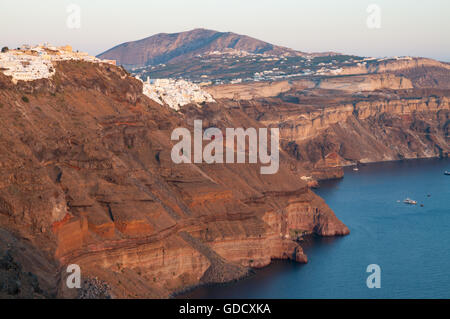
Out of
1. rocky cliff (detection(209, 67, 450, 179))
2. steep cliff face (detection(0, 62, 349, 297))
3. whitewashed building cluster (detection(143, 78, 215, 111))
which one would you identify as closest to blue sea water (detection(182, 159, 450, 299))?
steep cliff face (detection(0, 62, 349, 297))

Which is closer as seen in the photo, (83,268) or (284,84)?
(83,268)

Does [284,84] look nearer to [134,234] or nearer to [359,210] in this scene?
[359,210]

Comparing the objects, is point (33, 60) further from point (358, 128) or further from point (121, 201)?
point (358, 128)

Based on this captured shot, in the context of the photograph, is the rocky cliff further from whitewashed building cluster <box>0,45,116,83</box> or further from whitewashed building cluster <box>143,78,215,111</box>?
whitewashed building cluster <box>0,45,116,83</box>

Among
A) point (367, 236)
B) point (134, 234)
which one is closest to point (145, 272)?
point (134, 234)

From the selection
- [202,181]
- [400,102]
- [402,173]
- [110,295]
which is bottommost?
[110,295]
